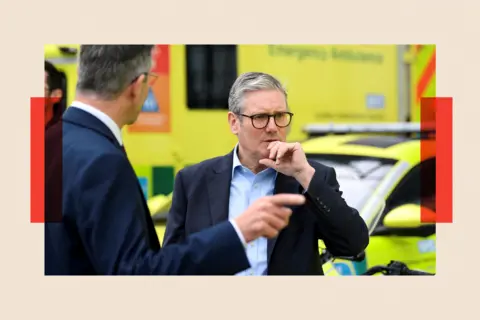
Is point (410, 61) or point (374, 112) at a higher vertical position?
point (410, 61)

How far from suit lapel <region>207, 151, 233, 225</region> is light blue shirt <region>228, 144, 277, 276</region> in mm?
18

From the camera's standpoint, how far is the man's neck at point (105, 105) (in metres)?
2.02

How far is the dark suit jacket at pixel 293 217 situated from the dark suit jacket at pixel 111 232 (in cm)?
41

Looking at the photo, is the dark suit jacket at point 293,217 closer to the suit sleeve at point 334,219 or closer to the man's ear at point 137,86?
the suit sleeve at point 334,219

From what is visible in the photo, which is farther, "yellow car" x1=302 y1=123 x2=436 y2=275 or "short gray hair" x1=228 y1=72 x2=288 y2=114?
"yellow car" x1=302 y1=123 x2=436 y2=275

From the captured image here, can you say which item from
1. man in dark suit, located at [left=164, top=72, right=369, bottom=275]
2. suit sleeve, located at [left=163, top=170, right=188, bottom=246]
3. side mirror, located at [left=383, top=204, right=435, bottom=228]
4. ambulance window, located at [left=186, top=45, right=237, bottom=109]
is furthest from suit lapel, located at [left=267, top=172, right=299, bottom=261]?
ambulance window, located at [left=186, top=45, right=237, bottom=109]

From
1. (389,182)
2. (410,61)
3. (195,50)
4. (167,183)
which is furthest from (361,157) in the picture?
(410,61)

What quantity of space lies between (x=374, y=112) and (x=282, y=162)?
3.53 meters

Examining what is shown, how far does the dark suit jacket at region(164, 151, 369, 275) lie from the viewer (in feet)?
7.34

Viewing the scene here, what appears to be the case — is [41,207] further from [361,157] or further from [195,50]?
[195,50]

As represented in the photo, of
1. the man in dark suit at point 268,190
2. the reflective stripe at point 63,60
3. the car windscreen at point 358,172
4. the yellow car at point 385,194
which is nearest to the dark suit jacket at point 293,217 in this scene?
the man in dark suit at point 268,190

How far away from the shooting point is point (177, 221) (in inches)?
95.6

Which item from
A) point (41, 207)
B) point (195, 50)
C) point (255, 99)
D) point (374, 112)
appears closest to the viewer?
point (41, 207)

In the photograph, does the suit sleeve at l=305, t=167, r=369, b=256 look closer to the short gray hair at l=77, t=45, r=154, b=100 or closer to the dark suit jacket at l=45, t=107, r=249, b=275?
the dark suit jacket at l=45, t=107, r=249, b=275
